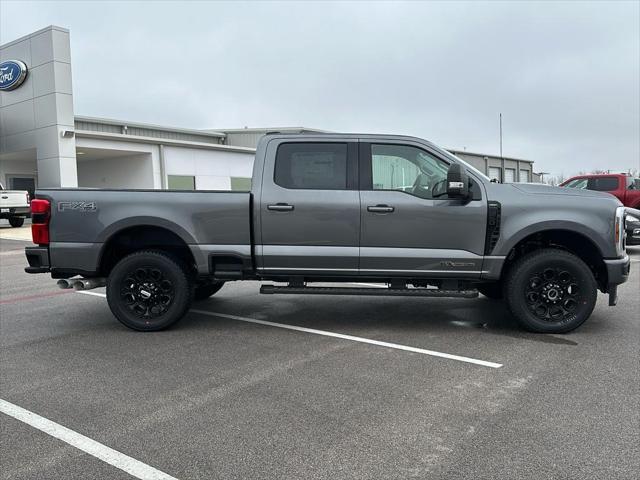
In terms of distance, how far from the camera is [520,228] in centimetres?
550

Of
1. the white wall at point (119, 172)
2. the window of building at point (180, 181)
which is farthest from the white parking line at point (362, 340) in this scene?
the window of building at point (180, 181)

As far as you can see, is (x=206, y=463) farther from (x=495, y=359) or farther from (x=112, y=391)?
(x=495, y=359)

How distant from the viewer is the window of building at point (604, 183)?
55.3 feet

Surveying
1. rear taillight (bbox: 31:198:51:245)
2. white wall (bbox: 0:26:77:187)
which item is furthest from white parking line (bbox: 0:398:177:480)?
white wall (bbox: 0:26:77:187)

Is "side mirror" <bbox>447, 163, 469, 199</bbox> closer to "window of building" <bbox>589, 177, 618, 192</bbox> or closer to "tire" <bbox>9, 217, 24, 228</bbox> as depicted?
"window of building" <bbox>589, 177, 618, 192</bbox>

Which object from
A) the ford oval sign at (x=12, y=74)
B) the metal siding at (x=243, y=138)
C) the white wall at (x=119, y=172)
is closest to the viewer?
the ford oval sign at (x=12, y=74)

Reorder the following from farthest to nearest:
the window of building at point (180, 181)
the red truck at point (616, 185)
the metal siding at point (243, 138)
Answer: the metal siding at point (243, 138)
the window of building at point (180, 181)
the red truck at point (616, 185)

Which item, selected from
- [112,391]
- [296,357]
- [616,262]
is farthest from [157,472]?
[616,262]

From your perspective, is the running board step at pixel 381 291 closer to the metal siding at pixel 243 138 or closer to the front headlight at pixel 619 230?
the front headlight at pixel 619 230

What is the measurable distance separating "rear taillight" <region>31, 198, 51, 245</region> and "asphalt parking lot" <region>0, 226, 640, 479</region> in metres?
1.05

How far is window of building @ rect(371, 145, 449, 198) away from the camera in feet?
18.5

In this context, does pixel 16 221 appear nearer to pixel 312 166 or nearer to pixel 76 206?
pixel 76 206

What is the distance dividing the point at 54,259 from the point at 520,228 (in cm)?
491

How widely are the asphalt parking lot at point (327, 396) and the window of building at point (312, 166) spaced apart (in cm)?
160
